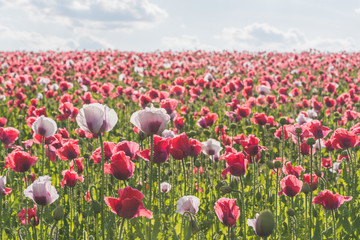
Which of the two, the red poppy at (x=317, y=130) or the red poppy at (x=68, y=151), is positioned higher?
the red poppy at (x=317, y=130)

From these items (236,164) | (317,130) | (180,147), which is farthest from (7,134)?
(317,130)

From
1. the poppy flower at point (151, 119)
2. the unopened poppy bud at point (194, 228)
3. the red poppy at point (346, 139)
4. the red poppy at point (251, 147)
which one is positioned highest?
the poppy flower at point (151, 119)

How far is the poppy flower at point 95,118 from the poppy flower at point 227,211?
78 centimetres

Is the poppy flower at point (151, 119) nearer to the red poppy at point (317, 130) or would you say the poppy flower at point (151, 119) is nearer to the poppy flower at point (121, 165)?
the poppy flower at point (121, 165)

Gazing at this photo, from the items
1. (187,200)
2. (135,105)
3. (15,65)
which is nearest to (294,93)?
(135,105)

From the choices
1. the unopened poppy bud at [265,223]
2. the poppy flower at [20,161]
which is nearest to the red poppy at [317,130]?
the unopened poppy bud at [265,223]

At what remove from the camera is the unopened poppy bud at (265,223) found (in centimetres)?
183

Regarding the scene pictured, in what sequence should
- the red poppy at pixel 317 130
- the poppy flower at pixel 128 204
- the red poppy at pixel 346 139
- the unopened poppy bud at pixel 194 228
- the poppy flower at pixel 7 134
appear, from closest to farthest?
the poppy flower at pixel 128 204 → the unopened poppy bud at pixel 194 228 → the red poppy at pixel 346 139 → the red poppy at pixel 317 130 → the poppy flower at pixel 7 134

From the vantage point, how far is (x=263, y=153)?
14.8 feet

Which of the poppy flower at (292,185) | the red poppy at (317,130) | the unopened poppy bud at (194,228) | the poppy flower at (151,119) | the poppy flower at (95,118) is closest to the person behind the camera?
the poppy flower at (95,118)

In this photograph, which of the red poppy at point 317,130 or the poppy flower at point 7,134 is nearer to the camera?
the red poppy at point 317,130

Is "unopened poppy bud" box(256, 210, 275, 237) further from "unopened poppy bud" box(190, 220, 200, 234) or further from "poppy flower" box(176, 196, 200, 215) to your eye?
"poppy flower" box(176, 196, 200, 215)

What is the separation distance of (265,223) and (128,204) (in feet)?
1.98

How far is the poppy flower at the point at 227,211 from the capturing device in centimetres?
231
